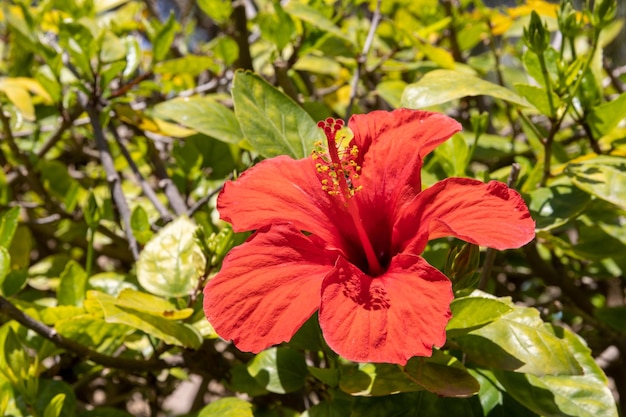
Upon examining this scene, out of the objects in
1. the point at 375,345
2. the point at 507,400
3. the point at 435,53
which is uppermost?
the point at 435,53

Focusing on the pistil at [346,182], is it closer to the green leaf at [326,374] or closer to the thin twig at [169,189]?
the green leaf at [326,374]

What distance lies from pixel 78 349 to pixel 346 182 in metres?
0.52

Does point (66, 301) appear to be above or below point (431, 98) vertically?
below

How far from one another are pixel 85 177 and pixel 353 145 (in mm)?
1329

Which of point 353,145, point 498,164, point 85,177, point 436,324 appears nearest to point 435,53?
point 498,164

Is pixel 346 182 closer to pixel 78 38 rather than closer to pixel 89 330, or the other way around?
pixel 89 330

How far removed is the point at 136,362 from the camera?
1.09 metres

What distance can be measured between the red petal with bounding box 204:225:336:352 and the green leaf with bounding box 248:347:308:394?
0.85ft

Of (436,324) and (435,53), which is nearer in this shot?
(436,324)

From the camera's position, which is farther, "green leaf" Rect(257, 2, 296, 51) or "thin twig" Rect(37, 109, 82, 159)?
"thin twig" Rect(37, 109, 82, 159)

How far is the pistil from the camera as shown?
0.90 metres

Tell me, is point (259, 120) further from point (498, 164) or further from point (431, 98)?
point (498, 164)

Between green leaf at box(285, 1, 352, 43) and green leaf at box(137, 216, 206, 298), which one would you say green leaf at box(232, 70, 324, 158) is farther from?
green leaf at box(285, 1, 352, 43)

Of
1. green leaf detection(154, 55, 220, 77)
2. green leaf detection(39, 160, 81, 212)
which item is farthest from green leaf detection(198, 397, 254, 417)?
green leaf detection(39, 160, 81, 212)
